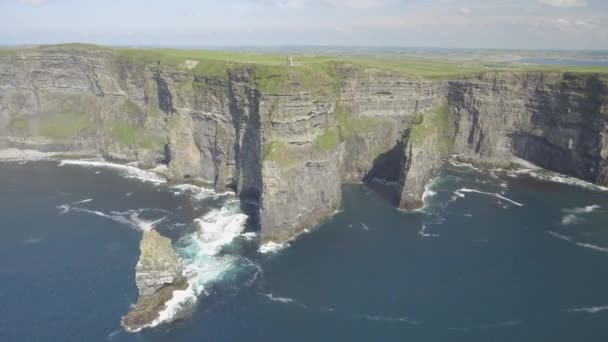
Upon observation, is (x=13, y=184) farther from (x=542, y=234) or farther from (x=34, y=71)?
(x=542, y=234)

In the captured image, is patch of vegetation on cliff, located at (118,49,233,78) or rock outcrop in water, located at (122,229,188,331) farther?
patch of vegetation on cliff, located at (118,49,233,78)

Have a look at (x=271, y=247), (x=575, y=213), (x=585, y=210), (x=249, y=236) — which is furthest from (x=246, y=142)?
(x=585, y=210)

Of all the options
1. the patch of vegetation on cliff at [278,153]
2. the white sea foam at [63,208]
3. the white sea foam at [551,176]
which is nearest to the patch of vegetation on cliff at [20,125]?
the white sea foam at [63,208]

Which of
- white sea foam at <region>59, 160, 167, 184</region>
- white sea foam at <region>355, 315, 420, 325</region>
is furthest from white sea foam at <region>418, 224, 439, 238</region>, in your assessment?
white sea foam at <region>59, 160, 167, 184</region>

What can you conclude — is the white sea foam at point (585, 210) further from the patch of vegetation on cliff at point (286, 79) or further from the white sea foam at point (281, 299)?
the white sea foam at point (281, 299)

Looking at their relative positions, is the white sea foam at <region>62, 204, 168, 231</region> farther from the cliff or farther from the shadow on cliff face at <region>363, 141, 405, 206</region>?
the shadow on cliff face at <region>363, 141, 405, 206</region>

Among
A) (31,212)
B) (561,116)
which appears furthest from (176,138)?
(561,116)
